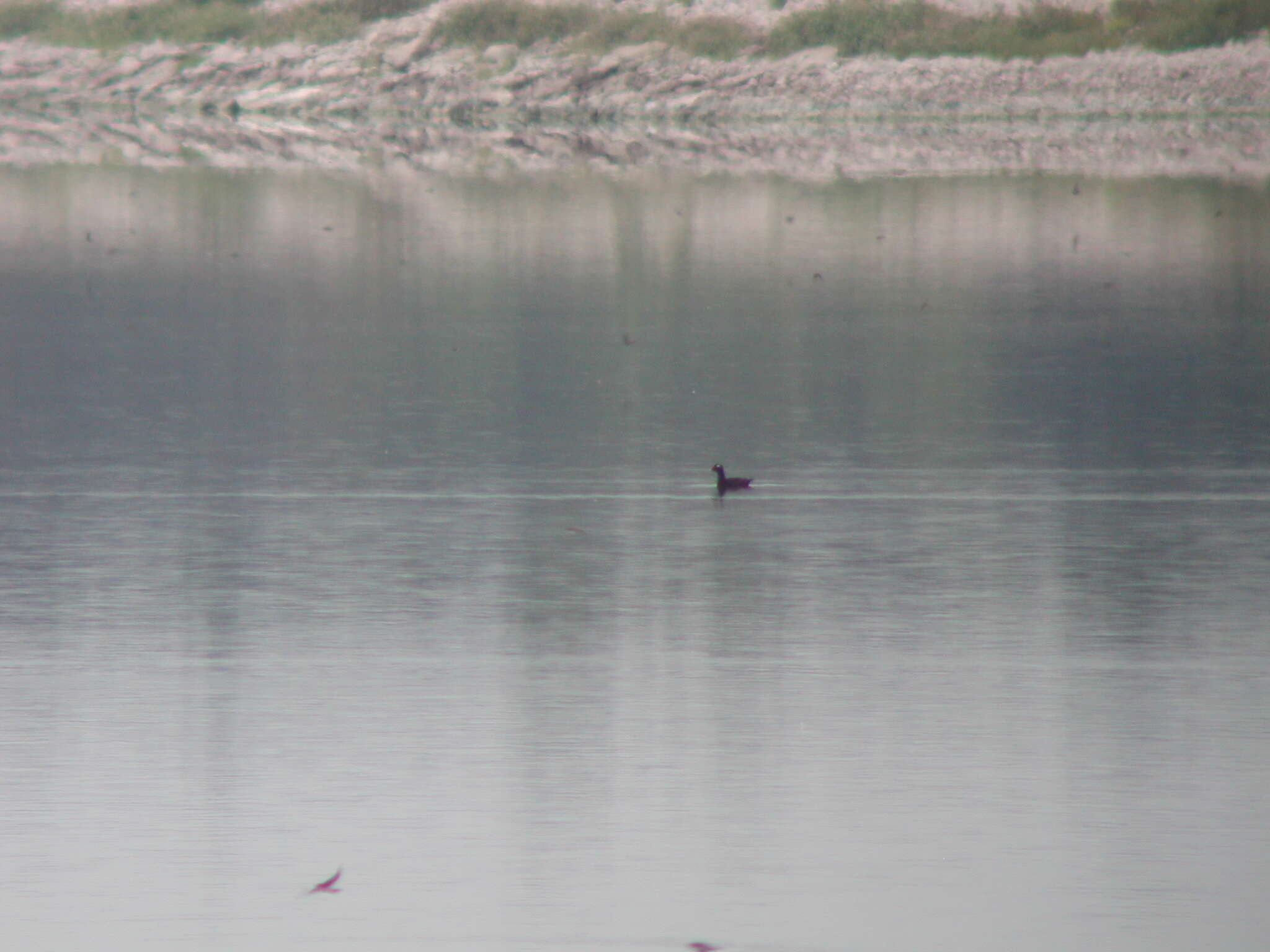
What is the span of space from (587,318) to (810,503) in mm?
6560

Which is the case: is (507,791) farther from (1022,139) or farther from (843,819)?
(1022,139)

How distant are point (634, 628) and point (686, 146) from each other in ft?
124

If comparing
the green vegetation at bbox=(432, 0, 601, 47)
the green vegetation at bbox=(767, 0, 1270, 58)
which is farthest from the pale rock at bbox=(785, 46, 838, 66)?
the green vegetation at bbox=(432, 0, 601, 47)

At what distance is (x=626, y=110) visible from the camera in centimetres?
6469

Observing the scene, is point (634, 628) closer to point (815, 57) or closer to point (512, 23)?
point (815, 57)

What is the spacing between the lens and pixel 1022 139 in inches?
1747

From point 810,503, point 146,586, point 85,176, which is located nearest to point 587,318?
point 810,503

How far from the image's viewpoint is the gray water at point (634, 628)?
4.36 m

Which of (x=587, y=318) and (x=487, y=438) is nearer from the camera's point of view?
(x=487, y=438)

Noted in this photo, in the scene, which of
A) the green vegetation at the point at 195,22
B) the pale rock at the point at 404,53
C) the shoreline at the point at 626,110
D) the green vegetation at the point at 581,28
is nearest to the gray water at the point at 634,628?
the shoreline at the point at 626,110

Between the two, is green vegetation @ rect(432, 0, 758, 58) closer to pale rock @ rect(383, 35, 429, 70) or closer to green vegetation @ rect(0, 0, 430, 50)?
pale rock @ rect(383, 35, 429, 70)

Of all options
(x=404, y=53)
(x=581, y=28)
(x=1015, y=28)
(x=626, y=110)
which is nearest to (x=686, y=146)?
(x=626, y=110)

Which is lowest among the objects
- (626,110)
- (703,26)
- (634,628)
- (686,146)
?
(634,628)

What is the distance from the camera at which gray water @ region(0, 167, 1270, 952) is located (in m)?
4.36
